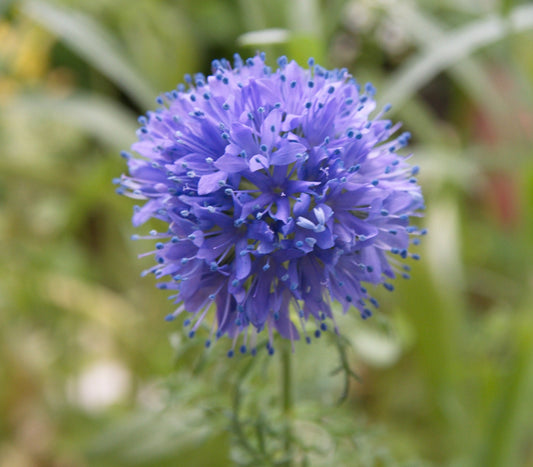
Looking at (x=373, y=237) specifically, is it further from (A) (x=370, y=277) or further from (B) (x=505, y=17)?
(B) (x=505, y=17)

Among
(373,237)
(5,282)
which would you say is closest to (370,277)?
(373,237)

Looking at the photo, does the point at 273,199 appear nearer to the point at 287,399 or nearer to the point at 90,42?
the point at 287,399

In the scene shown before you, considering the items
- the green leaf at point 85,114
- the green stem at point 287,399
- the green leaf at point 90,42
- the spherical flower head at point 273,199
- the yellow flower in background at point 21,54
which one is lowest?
the green stem at point 287,399

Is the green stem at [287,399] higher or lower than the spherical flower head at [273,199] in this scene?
lower

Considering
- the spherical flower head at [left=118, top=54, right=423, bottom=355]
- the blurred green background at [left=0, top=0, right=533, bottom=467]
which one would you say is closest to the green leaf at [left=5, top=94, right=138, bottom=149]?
the blurred green background at [left=0, top=0, right=533, bottom=467]

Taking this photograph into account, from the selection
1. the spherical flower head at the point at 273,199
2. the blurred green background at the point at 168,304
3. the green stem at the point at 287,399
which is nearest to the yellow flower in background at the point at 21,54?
the blurred green background at the point at 168,304

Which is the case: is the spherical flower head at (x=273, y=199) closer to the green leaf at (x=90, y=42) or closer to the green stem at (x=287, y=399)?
the green stem at (x=287, y=399)
